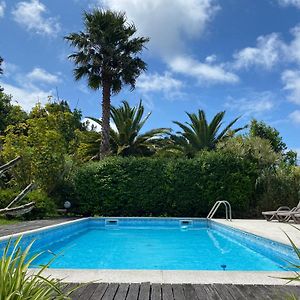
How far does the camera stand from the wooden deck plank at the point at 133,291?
3974 millimetres

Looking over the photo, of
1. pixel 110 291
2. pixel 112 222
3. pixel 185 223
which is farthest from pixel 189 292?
pixel 112 222

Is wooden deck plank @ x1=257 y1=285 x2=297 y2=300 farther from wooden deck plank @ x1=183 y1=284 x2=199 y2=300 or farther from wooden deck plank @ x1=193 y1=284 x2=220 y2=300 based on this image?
wooden deck plank @ x1=183 y1=284 x2=199 y2=300

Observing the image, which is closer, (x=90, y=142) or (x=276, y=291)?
(x=276, y=291)

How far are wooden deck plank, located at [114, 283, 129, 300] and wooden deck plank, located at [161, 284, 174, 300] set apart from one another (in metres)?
0.45

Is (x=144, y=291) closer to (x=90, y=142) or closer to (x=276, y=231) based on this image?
(x=276, y=231)

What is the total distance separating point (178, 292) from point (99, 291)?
96 centimetres

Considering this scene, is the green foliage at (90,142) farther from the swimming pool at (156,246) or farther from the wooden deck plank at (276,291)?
the wooden deck plank at (276,291)

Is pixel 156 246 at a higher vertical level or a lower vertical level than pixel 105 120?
lower

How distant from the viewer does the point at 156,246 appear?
10.6 metres

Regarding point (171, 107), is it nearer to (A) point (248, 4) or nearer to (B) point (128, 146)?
(B) point (128, 146)

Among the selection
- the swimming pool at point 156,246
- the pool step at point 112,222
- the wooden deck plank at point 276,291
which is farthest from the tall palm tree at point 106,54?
the wooden deck plank at point 276,291

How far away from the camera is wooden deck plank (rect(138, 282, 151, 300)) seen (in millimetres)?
3975

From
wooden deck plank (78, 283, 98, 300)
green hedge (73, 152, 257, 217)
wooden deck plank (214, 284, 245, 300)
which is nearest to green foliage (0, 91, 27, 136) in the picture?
green hedge (73, 152, 257, 217)

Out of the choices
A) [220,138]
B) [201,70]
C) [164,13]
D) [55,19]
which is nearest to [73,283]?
[164,13]
